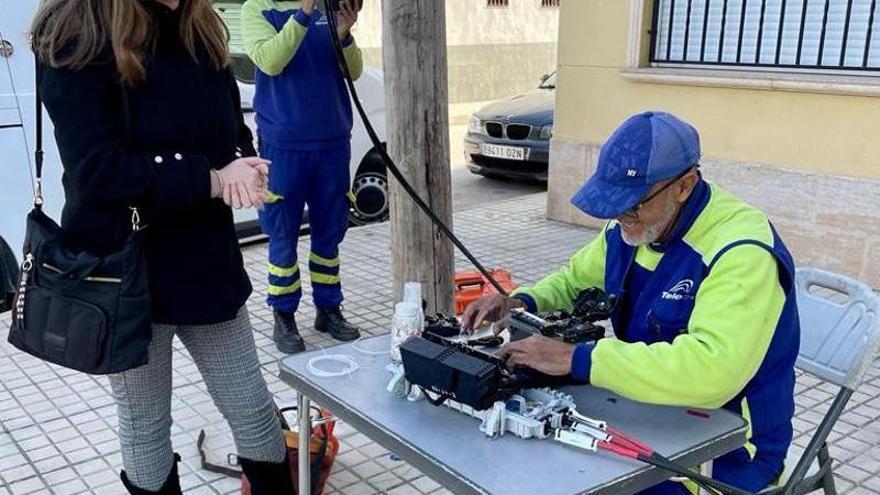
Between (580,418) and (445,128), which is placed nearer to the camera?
(580,418)

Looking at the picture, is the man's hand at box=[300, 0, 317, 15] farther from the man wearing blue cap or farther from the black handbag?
the man wearing blue cap

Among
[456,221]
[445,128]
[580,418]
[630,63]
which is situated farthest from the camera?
[456,221]

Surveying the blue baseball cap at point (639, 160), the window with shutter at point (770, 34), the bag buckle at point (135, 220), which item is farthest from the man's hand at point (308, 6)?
the window with shutter at point (770, 34)

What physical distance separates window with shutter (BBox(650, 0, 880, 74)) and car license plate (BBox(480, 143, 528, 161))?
2246 mm

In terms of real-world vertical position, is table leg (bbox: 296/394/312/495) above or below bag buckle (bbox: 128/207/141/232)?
below

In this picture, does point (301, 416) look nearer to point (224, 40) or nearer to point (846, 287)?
point (224, 40)

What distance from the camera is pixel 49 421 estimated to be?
11.7ft

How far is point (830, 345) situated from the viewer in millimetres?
2115

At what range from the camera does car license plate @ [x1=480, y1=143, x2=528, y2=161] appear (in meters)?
8.30

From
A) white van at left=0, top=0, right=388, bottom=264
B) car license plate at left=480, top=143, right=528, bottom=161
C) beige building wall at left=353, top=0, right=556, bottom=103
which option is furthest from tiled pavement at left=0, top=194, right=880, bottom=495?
beige building wall at left=353, top=0, right=556, bottom=103

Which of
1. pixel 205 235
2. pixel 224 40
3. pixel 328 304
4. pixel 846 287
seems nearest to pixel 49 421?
pixel 328 304

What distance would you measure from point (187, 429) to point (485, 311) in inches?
75.0

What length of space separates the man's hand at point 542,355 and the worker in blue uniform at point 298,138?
94.2 inches

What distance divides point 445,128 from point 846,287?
1536 mm
